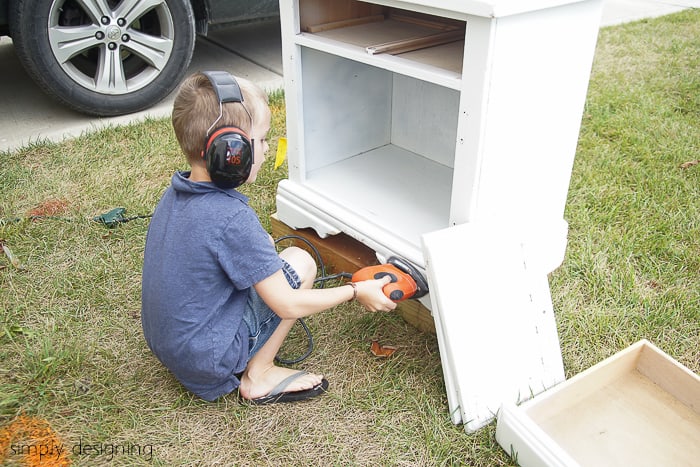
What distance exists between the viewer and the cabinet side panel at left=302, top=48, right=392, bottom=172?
1888 millimetres

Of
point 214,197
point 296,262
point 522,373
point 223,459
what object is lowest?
point 223,459

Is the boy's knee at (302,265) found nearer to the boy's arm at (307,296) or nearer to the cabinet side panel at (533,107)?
the boy's arm at (307,296)

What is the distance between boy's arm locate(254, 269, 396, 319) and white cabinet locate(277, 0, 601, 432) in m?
0.15

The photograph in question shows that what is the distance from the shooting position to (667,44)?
417 centimetres

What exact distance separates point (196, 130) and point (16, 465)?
2.74ft

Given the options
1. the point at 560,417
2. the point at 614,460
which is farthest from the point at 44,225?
the point at 614,460

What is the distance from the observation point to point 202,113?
123 centimetres

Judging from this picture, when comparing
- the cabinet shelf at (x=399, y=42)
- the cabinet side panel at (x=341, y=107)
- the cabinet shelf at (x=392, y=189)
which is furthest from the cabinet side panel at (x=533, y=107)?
the cabinet side panel at (x=341, y=107)

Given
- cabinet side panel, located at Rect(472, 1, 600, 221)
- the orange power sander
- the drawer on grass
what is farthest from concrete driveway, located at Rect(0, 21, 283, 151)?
the drawer on grass

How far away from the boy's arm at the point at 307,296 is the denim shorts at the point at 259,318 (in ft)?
0.45

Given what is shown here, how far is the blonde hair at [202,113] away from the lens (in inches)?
48.5

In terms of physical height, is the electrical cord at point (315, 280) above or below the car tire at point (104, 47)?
below

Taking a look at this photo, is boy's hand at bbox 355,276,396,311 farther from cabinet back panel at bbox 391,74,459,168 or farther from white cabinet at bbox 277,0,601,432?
cabinet back panel at bbox 391,74,459,168

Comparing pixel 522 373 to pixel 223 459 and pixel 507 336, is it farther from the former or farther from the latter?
pixel 223 459
